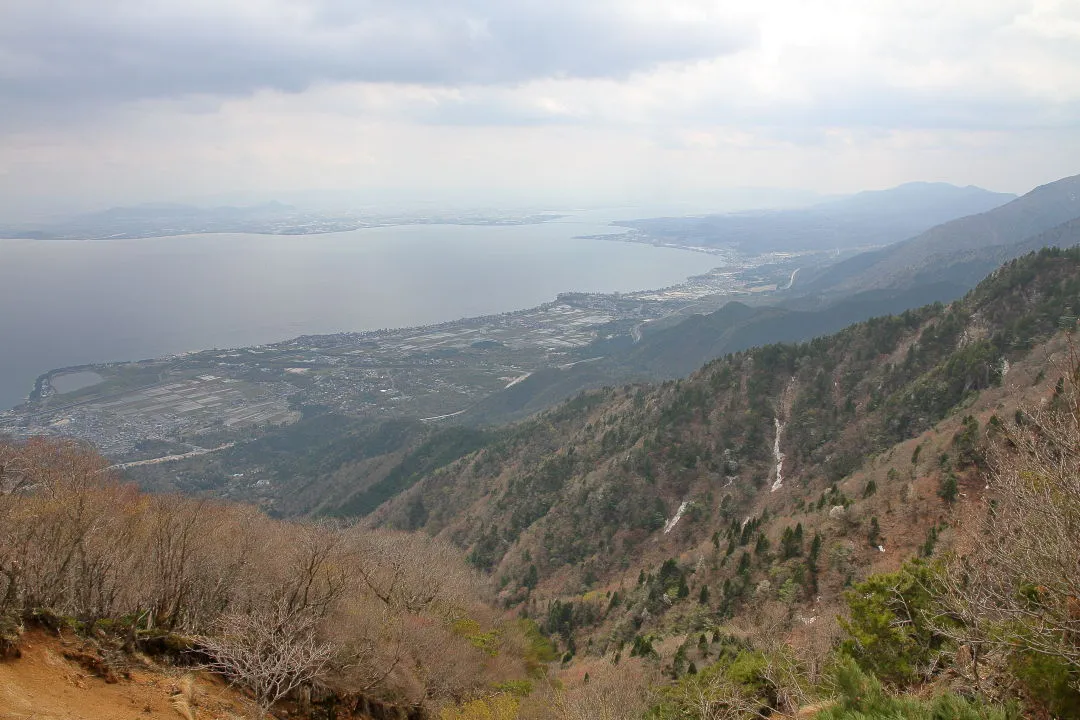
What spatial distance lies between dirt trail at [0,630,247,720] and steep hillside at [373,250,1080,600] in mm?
36115

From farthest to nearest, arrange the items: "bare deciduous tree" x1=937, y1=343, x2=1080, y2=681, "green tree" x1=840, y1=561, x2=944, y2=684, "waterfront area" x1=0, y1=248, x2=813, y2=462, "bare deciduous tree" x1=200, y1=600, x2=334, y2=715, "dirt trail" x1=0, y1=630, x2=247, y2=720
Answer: "waterfront area" x1=0, y1=248, x2=813, y2=462
"bare deciduous tree" x1=200, y1=600, x2=334, y2=715
"green tree" x1=840, y1=561, x2=944, y2=684
"dirt trail" x1=0, y1=630, x2=247, y2=720
"bare deciduous tree" x1=937, y1=343, x2=1080, y2=681

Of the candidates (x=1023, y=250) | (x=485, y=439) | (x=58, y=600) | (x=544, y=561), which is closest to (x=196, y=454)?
(x=485, y=439)

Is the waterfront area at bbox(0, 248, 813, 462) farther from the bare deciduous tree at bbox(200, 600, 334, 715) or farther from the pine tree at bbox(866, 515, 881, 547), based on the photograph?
the pine tree at bbox(866, 515, 881, 547)

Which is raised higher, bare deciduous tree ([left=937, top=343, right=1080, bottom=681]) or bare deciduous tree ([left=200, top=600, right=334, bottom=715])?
bare deciduous tree ([left=937, top=343, right=1080, bottom=681])

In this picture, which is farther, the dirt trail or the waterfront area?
the waterfront area

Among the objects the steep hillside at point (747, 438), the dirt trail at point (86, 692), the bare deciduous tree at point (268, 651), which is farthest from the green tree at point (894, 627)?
the steep hillside at point (747, 438)

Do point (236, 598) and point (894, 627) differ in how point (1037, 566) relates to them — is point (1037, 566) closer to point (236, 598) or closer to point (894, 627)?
point (894, 627)

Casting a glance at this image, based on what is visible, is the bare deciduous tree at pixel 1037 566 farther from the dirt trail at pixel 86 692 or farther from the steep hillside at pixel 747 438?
the steep hillside at pixel 747 438

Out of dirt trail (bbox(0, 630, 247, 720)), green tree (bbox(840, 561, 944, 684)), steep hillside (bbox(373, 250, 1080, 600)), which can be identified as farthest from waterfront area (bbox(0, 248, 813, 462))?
green tree (bbox(840, 561, 944, 684))

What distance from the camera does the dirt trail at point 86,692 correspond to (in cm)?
1137

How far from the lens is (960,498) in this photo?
29.7 m

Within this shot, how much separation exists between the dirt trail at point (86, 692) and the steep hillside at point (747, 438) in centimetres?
3612

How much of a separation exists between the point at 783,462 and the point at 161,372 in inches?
6658

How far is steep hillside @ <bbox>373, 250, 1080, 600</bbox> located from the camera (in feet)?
166
